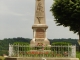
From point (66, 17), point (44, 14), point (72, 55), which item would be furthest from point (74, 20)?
point (72, 55)

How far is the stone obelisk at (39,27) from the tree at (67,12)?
19.8 feet

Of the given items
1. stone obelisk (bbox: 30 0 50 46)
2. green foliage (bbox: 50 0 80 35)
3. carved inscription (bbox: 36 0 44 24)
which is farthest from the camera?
green foliage (bbox: 50 0 80 35)

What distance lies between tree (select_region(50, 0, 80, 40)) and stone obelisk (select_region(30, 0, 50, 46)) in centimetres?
603

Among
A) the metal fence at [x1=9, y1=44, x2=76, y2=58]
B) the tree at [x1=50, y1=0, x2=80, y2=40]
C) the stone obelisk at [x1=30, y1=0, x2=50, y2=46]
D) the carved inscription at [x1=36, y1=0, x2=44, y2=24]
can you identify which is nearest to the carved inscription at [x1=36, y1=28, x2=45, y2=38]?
the stone obelisk at [x1=30, y1=0, x2=50, y2=46]

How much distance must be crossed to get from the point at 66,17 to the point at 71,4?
2.15 m

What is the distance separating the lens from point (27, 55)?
2520 cm

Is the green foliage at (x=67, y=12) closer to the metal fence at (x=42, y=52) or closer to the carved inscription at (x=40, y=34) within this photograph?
the carved inscription at (x=40, y=34)

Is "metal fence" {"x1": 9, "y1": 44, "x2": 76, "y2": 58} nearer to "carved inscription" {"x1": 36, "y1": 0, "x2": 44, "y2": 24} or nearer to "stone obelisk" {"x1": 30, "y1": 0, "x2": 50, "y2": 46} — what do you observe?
"stone obelisk" {"x1": 30, "y1": 0, "x2": 50, "y2": 46}

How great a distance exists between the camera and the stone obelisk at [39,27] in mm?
35594

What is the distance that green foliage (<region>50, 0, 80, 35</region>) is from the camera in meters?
40.9

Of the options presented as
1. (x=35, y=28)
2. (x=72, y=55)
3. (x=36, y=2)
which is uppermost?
(x=36, y=2)

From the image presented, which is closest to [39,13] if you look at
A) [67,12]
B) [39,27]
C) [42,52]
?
[39,27]

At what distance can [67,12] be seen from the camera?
4153 cm

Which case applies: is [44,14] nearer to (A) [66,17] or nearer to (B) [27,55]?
(A) [66,17]
